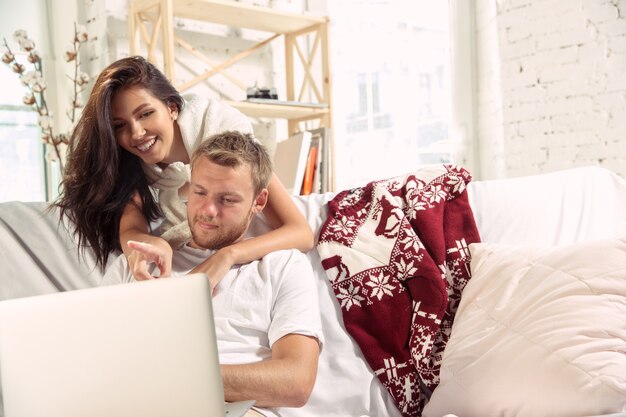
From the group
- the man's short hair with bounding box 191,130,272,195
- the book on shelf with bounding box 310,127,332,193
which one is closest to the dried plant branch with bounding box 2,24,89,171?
the book on shelf with bounding box 310,127,332,193

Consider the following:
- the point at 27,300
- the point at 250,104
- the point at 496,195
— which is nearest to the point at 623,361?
the point at 496,195

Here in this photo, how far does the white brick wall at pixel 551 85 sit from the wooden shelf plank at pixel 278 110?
0.96 metres

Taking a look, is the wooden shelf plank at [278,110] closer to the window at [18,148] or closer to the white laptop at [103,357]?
the window at [18,148]

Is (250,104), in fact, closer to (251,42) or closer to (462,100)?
(251,42)

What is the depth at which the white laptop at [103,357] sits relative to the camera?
844 mm

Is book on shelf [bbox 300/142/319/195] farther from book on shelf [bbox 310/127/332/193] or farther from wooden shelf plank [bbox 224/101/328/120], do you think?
wooden shelf plank [bbox 224/101/328/120]

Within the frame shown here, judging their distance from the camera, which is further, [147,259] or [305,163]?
[305,163]

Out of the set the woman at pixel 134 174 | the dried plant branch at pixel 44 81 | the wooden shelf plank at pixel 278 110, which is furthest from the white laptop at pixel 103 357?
the wooden shelf plank at pixel 278 110

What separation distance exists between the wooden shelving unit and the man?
4.79ft

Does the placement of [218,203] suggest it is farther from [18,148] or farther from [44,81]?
[18,148]

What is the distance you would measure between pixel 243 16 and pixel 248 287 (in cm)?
207

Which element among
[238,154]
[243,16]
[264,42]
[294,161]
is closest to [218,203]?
[238,154]

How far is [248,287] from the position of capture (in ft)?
5.13

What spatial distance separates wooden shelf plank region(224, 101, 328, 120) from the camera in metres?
3.25
